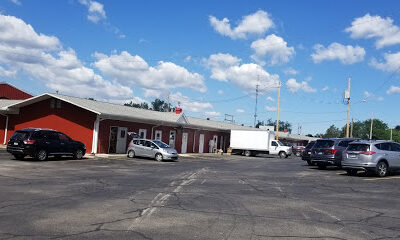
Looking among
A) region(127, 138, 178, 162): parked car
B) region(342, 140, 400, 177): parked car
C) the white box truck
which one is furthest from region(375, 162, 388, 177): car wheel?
the white box truck

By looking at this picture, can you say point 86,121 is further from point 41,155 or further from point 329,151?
point 329,151

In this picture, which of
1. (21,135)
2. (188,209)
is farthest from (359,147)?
(21,135)

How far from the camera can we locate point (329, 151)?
22.4 m

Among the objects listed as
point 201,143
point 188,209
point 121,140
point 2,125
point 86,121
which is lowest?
point 188,209

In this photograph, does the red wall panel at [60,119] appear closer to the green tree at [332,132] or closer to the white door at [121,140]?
the white door at [121,140]

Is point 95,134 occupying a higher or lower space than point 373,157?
higher

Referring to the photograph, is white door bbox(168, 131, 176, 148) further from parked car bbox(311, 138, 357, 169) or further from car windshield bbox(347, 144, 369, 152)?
car windshield bbox(347, 144, 369, 152)

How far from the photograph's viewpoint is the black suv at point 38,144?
2064cm

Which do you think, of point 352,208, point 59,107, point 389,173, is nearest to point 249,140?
point 59,107

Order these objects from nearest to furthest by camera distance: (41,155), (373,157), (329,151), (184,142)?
(373,157) < (41,155) < (329,151) < (184,142)

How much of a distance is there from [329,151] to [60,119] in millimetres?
20034

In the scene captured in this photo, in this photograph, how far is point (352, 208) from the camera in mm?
9867

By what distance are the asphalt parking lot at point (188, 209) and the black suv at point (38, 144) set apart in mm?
6222

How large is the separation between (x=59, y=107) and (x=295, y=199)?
2373 centimetres
